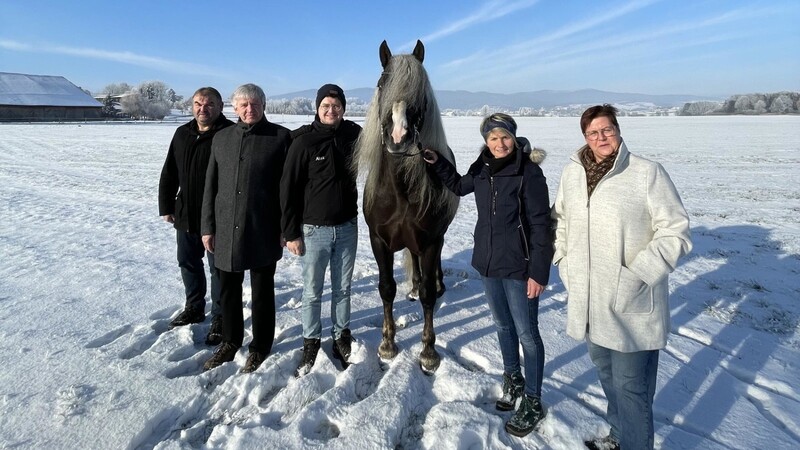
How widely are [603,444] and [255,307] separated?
2515mm

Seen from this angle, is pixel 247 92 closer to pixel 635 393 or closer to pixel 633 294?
pixel 633 294

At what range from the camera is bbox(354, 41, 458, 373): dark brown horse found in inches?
112

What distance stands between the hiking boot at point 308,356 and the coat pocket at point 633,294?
2.17 meters

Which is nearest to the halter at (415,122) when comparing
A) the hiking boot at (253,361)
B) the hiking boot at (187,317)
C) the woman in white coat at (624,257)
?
the woman in white coat at (624,257)

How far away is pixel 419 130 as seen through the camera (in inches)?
118

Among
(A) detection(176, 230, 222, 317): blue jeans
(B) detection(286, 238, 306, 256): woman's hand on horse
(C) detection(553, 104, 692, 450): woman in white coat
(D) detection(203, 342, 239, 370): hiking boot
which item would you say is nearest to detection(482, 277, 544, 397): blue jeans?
(C) detection(553, 104, 692, 450): woman in white coat

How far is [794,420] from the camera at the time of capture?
2.62 meters

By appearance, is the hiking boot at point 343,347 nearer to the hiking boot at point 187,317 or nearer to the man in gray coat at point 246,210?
the man in gray coat at point 246,210

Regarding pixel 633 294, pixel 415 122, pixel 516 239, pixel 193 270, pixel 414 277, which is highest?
pixel 415 122

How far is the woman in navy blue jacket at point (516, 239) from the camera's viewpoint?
7.84 ft

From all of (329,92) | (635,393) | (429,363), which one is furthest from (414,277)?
(635,393)

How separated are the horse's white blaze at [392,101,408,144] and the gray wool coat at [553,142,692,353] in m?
1.13

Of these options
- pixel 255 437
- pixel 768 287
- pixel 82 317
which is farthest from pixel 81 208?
pixel 768 287

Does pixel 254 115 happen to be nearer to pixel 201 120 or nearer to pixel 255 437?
pixel 201 120
